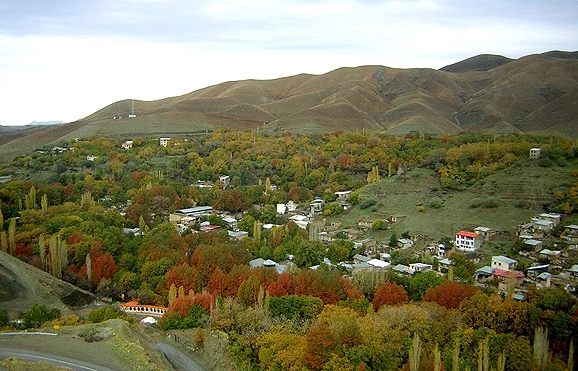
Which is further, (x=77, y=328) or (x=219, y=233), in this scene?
(x=219, y=233)

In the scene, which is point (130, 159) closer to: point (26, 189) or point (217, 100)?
point (26, 189)

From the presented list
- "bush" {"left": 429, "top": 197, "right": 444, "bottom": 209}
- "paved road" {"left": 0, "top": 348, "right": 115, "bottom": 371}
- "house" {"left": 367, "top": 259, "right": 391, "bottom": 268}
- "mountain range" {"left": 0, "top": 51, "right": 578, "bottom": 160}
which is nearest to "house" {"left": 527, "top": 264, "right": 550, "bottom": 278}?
"house" {"left": 367, "top": 259, "right": 391, "bottom": 268}

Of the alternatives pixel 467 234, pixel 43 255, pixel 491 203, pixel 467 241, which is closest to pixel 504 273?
pixel 467 241

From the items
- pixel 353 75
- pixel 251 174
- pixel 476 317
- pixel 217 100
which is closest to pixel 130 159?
pixel 251 174

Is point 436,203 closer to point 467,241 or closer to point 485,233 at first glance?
point 485,233

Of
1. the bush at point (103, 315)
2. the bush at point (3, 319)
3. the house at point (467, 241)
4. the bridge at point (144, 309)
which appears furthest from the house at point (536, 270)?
the bush at point (3, 319)

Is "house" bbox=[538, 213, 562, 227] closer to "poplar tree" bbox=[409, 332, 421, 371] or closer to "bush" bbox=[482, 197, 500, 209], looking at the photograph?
"bush" bbox=[482, 197, 500, 209]

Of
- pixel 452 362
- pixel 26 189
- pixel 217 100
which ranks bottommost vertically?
pixel 452 362
